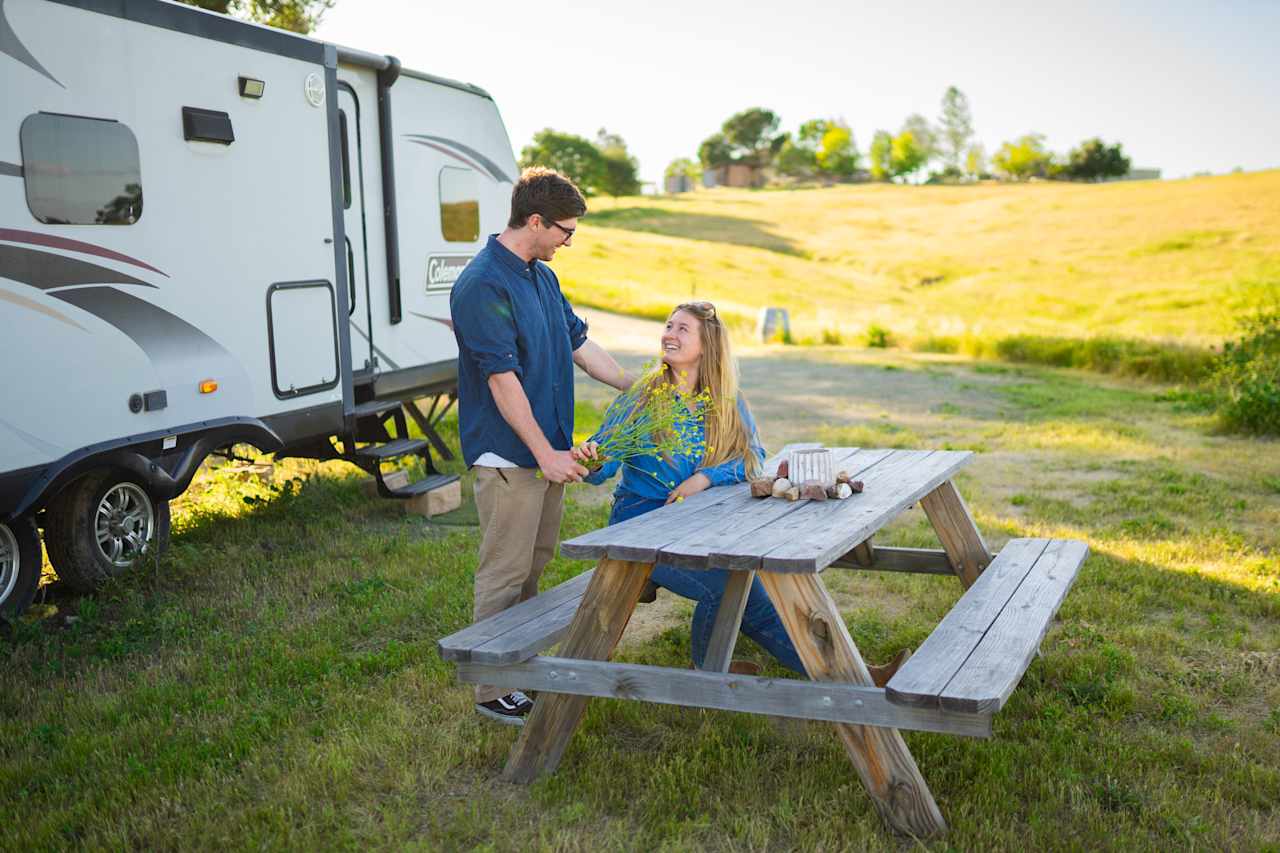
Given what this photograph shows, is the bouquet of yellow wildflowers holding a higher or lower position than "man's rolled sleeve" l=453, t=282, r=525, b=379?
lower

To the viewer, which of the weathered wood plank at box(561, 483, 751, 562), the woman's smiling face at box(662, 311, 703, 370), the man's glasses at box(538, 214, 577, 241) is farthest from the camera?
the woman's smiling face at box(662, 311, 703, 370)

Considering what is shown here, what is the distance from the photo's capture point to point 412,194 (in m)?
7.80

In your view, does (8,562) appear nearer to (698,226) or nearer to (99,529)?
(99,529)

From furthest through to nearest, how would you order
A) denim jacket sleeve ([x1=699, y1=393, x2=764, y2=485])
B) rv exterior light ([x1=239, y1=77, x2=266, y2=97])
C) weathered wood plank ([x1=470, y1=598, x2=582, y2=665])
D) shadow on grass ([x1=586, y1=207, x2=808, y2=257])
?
shadow on grass ([x1=586, y1=207, x2=808, y2=257])
rv exterior light ([x1=239, y1=77, x2=266, y2=97])
denim jacket sleeve ([x1=699, y1=393, x2=764, y2=485])
weathered wood plank ([x1=470, y1=598, x2=582, y2=665])

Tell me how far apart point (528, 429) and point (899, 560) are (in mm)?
2161

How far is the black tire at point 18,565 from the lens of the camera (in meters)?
4.96

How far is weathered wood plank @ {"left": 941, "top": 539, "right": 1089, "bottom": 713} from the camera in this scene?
2.78 metres

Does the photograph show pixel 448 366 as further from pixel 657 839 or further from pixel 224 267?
pixel 657 839

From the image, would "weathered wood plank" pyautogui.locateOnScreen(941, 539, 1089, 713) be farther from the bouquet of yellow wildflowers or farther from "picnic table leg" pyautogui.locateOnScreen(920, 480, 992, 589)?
the bouquet of yellow wildflowers

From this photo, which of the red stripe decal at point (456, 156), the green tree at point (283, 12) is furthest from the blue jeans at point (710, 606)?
the green tree at point (283, 12)

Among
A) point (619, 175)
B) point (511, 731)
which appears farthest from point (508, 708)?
point (619, 175)

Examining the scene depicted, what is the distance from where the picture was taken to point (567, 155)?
6619 cm

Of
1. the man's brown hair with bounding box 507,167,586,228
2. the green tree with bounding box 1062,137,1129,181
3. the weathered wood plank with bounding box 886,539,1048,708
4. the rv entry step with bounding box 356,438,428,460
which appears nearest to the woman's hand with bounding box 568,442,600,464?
the man's brown hair with bounding box 507,167,586,228

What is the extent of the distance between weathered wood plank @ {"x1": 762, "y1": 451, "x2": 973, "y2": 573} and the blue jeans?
0.52 meters
